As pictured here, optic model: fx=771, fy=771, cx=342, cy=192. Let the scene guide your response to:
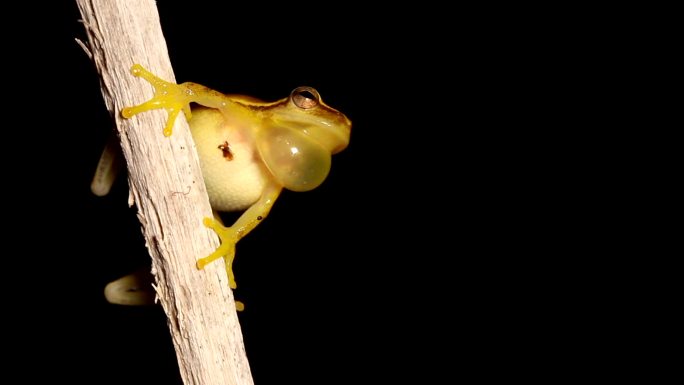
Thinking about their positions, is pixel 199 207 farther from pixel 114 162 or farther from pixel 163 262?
pixel 114 162

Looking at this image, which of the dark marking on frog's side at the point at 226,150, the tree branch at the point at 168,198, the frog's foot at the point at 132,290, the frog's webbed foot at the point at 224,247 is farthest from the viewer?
the frog's foot at the point at 132,290

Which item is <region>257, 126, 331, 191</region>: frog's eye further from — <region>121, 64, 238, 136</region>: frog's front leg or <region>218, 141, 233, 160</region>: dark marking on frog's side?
<region>121, 64, 238, 136</region>: frog's front leg

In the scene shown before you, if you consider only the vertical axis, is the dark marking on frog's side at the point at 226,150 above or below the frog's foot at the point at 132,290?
above

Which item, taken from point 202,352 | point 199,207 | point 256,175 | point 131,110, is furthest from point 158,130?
point 202,352

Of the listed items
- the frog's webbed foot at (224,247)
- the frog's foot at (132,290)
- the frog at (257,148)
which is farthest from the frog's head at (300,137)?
the frog's foot at (132,290)

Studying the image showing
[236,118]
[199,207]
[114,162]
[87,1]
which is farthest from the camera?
[114,162]

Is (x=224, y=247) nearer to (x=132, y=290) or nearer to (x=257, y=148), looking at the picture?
(x=257, y=148)

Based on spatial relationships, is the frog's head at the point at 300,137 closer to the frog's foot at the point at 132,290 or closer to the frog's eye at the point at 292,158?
the frog's eye at the point at 292,158
